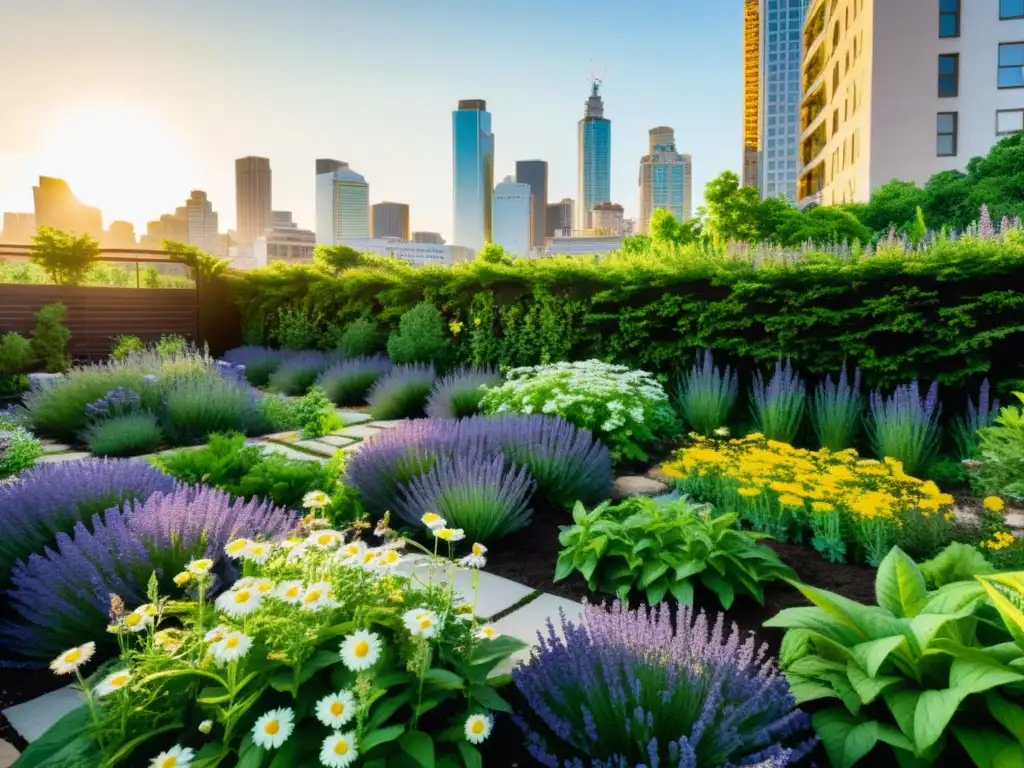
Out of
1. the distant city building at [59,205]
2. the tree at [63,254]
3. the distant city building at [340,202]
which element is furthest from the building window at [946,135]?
the distant city building at [340,202]

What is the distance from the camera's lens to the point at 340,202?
348 feet

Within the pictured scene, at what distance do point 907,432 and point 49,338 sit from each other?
10.8 metres

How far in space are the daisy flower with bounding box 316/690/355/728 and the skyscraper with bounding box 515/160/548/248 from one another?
130 metres

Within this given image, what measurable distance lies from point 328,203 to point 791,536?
110631 millimetres

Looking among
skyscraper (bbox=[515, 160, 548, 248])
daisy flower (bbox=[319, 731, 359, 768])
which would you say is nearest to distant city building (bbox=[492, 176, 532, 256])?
skyscraper (bbox=[515, 160, 548, 248])

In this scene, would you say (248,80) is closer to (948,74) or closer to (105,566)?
(105,566)

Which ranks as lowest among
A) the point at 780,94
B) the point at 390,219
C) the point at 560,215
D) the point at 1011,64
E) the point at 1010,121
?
the point at 1010,121

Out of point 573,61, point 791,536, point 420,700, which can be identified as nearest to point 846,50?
point 573,61

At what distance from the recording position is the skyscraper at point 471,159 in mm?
134000

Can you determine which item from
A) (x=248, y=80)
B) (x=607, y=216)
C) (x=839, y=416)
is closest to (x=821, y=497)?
(x=839, y=416)

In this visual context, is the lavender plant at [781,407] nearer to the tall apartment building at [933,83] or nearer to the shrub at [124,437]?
the shrub at [124,437]

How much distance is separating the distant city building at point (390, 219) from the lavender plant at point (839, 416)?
126285mm

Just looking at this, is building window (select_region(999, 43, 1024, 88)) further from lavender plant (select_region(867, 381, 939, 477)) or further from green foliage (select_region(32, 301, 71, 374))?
green foliage (select_region(32, 301, 71, 374))

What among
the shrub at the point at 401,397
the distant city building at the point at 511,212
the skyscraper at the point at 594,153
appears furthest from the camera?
the skyscraper at the point at 594,153
